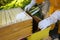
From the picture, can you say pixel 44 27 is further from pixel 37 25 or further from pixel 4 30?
pixel 4 30

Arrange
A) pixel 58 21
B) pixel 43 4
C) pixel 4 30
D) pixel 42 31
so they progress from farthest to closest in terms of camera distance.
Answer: pixel 43 4, pixel 58 21, pixel 42 31, pixel 4 30

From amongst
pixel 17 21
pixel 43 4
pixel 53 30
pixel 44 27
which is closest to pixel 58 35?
pixel 53 30

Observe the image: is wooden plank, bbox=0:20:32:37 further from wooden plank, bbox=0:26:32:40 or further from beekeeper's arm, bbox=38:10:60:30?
beekeeper's arm, bbox=38:10:60:30

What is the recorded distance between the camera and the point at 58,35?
1.22 metres

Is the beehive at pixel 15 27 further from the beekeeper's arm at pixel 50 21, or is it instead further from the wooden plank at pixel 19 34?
the beekeeper's arm at pixel 50 21

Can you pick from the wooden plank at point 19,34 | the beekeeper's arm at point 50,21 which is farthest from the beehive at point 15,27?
the beekeeper's arm at point 50,21

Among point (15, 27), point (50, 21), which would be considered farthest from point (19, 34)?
point (50, 21)

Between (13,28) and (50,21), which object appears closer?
(13,28)

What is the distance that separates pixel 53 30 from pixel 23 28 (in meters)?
0.44

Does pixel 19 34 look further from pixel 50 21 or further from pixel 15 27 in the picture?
pixel 50 21

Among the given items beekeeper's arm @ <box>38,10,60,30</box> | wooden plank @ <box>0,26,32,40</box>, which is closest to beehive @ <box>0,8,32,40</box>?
wooden plank @ <box>0,26,32,40</box>

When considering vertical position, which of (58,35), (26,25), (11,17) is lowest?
(58,35)

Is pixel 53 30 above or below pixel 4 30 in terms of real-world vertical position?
below

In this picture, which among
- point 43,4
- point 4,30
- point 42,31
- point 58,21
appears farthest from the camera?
point 43,4
